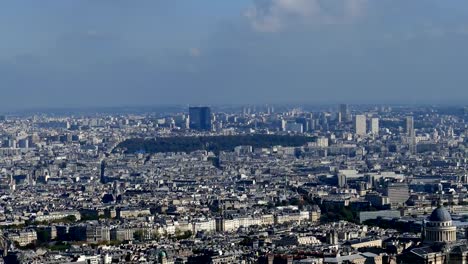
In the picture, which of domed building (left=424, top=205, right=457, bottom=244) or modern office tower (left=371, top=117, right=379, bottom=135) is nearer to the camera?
domed building (left=424, top=205, right=457, bottom=244)

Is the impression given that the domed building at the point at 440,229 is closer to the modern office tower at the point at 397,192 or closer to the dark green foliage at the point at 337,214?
the dark green foliage at the point at 337,214

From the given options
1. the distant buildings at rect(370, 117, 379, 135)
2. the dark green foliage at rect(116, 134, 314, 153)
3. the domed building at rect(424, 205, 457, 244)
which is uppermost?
the domed building at rect(424, 205, 457, 244)

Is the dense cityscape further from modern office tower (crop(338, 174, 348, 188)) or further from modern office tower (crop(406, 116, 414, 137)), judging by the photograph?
modern office tower (crop(406, 116, 414, 137))

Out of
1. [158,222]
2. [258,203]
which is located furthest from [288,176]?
[158,222]

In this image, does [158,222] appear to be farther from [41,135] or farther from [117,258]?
[41,135]

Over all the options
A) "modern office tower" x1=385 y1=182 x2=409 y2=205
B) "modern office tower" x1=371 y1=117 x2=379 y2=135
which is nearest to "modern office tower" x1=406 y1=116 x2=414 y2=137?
"modern office tower" x1=371 y1=117 x2=379 y2=135

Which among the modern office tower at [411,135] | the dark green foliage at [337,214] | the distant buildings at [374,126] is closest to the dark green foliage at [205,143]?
the modern office tower at [411,135]
